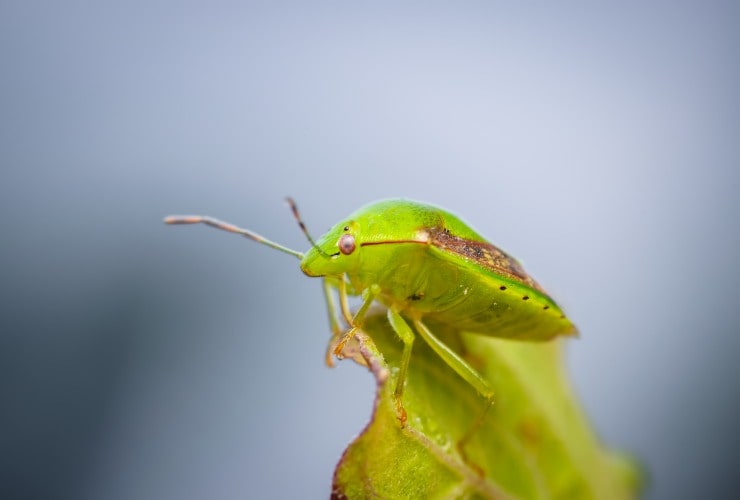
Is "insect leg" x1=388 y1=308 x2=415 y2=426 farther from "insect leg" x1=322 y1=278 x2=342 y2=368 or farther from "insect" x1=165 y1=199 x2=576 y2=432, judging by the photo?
"insect leg" x1=322 y1=278 x2=342 y2=368

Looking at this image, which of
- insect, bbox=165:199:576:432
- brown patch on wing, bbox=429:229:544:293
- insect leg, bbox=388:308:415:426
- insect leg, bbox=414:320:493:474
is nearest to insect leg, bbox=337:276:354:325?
insect, bbox=165:199:576:432

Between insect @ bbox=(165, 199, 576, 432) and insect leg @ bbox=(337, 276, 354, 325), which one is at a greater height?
insect @ bbox=(165, 199, 576, 432)

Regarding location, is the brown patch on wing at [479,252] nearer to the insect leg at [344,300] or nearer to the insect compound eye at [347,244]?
the insect compound eye at [347,244]

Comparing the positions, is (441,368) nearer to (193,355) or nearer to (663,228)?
(193,355)

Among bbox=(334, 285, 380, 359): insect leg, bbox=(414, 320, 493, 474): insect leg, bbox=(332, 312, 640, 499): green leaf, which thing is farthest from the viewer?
bbox=(414, 320, 493, 474): insect leg

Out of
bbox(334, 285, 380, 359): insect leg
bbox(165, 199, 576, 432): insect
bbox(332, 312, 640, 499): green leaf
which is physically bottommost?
bbox(332, 312, 640, 499): green leaf

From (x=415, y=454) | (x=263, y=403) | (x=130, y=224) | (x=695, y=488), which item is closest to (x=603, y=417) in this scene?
(x=695, y=488)

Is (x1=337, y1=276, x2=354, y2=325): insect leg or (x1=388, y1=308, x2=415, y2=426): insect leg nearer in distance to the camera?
(x1=388, y1=308, x2=415, y2=426): insect leg

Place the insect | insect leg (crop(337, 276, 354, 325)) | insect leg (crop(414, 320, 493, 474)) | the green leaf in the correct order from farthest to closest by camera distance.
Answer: the insect, insect leg (crop(337, 276, 354, 325)), insect leg (crop(414, 320, 493, 474)), the green leaf
